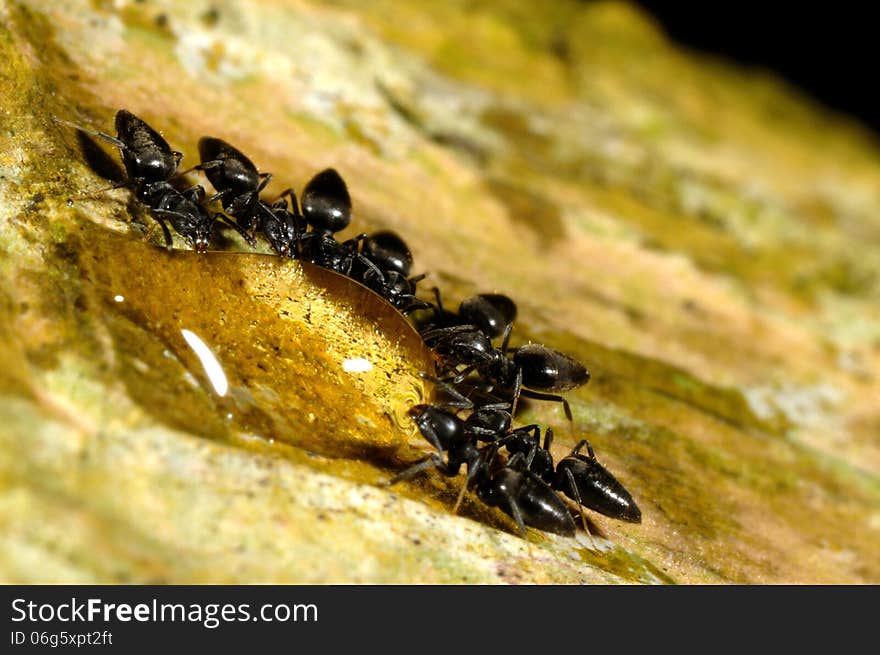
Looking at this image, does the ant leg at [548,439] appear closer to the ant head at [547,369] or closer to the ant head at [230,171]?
the ant head at [547,369]

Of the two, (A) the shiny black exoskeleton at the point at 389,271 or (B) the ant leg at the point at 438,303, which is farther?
(B) the ant leg at the point at 438,303

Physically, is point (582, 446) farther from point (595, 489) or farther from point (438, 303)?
point (438, 303)

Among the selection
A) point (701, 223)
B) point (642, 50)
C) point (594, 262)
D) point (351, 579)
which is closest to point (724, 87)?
point (642, 50)

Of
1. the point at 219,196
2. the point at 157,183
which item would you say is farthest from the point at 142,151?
the point at 219,196

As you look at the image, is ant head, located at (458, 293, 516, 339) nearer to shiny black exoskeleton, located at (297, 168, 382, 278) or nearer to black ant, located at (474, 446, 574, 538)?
shiny black exoskeleton, located at (297, 168, 382, 278)

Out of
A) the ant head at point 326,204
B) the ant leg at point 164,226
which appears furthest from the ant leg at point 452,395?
the ant leg at point 164,226

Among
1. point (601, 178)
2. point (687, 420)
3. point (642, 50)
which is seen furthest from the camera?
point (642, 50)

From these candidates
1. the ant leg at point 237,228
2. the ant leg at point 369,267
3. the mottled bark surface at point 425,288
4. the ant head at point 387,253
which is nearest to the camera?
the mottled bark surface at point 425,288
